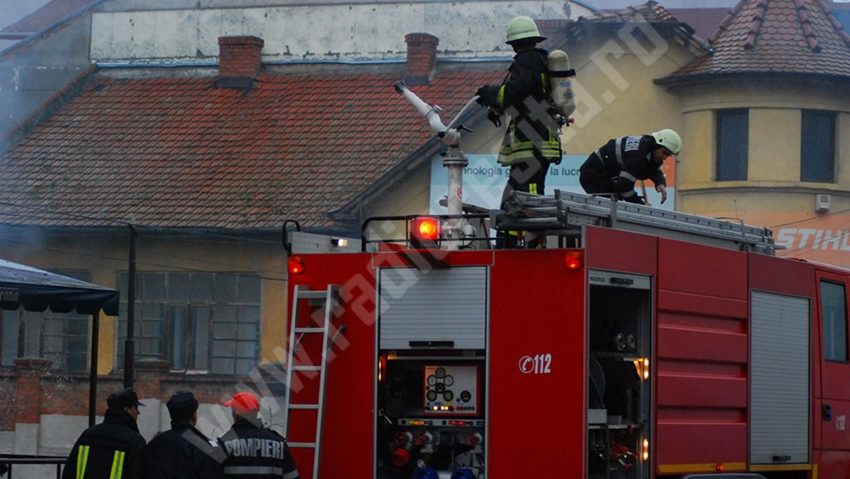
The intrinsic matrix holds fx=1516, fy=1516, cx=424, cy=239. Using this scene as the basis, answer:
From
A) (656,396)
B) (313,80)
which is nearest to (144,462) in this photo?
(656,396)

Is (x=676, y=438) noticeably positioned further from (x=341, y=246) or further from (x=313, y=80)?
(x=313, y=80)

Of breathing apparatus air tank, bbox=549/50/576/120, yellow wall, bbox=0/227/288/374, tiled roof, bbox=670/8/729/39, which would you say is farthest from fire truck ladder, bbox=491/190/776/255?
tiled roof, bbox=670/8/729/39

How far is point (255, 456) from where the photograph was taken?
8.65 meters

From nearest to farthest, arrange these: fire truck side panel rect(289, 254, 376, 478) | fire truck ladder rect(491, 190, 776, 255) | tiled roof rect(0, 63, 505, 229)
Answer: fire truck ladder rect(491, 190, 776, 255), fire truck side panel rect(289, 254, 376, 478), tiled roof rect(0, 63, 505, 229)

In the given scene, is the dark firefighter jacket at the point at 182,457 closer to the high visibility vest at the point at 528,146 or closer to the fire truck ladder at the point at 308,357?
the fire truck ladder at the point at 308,357

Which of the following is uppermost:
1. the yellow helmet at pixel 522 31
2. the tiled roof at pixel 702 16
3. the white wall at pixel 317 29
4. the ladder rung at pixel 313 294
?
the tiled roof at pixel 702 16

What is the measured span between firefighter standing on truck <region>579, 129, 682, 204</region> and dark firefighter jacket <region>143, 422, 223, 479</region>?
4276 millimetres

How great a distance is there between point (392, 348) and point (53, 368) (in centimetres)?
2087

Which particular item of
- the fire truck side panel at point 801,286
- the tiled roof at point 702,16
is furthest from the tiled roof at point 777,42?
the tiled roof at point 702,16

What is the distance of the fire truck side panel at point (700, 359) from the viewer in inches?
409

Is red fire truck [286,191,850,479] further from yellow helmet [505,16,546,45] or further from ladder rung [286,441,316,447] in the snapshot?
yellow helmet [505,16,546,45]

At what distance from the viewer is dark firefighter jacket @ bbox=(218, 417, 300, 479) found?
865 centimetres

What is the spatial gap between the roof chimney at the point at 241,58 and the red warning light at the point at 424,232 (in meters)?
23.8

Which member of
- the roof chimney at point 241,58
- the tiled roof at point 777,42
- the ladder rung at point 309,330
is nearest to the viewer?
the ladder rung at point 309,330
